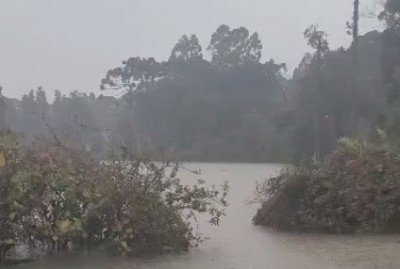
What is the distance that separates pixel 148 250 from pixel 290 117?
3164 cm

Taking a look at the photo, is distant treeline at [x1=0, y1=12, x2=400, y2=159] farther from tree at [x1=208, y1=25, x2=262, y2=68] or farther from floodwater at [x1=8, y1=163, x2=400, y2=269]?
floodwater at [x1=8, y1=163, x2=400, y2=269]

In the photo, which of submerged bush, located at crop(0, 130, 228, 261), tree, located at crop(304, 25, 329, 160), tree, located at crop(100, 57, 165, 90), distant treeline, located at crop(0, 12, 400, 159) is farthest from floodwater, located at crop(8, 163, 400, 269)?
tree, located at crop(100, 57, 165, 90)

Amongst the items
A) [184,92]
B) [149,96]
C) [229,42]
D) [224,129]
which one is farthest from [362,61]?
[229,42]

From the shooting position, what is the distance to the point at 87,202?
723 centimetres

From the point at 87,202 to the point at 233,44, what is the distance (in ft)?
199

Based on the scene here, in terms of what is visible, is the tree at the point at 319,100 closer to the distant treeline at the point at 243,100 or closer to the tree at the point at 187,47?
the distant treeline at the point at 243,100

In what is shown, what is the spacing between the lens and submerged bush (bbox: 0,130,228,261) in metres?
6.80

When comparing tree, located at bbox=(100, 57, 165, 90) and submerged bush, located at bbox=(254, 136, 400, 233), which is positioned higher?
tree, located at bbox=(100, 57, 165, 90)

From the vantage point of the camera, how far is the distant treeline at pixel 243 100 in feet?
112

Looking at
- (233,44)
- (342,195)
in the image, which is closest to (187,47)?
(233,44)

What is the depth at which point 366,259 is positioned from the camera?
7.01 meters

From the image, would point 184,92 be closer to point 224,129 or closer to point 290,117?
point 224,129

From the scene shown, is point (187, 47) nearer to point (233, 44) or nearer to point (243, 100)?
point (233, 44)

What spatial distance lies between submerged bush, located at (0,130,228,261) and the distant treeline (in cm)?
751
